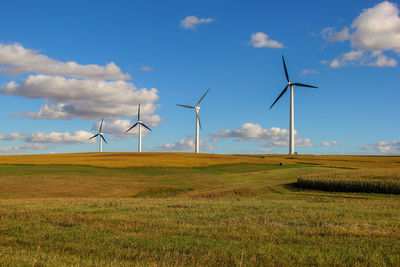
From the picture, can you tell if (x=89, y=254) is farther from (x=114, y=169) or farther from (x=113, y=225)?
(x=114, y=169)

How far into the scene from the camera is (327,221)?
53.5 ft

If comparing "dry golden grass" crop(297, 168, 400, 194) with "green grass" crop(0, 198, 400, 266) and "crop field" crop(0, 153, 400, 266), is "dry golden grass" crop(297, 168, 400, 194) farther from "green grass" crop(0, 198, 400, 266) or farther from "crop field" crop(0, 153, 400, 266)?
"green grass" crop(0, 198, 400, 266)

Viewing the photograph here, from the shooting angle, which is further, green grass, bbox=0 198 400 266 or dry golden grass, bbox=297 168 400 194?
dry golden grass, bbox=297 168 400 194

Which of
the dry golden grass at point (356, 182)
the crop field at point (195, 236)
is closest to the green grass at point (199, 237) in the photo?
the crop field at point (195, 236)

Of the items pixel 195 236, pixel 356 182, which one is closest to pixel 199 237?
pixel 195 236

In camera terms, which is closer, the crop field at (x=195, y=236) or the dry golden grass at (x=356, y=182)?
the crop field at (x=195, y=236)

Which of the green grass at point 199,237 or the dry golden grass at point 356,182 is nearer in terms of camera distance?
the green grass at point 199,237

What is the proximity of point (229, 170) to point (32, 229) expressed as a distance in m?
48.6

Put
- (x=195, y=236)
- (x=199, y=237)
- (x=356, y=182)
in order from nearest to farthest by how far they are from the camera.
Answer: (x=199, y=237)
(x=195, y=236)
(x=356, y=182)

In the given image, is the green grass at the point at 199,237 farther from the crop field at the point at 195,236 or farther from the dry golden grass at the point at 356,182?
the dry golden grass at the point at 356,182

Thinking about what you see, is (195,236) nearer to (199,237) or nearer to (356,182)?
(199,237)

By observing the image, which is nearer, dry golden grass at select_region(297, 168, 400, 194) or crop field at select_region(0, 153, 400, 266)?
crop field at select_region(0, 153, 400, 266)

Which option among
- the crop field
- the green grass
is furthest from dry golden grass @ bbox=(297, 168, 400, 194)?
the green grass

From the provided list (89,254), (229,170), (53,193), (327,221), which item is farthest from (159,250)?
(229,170)
